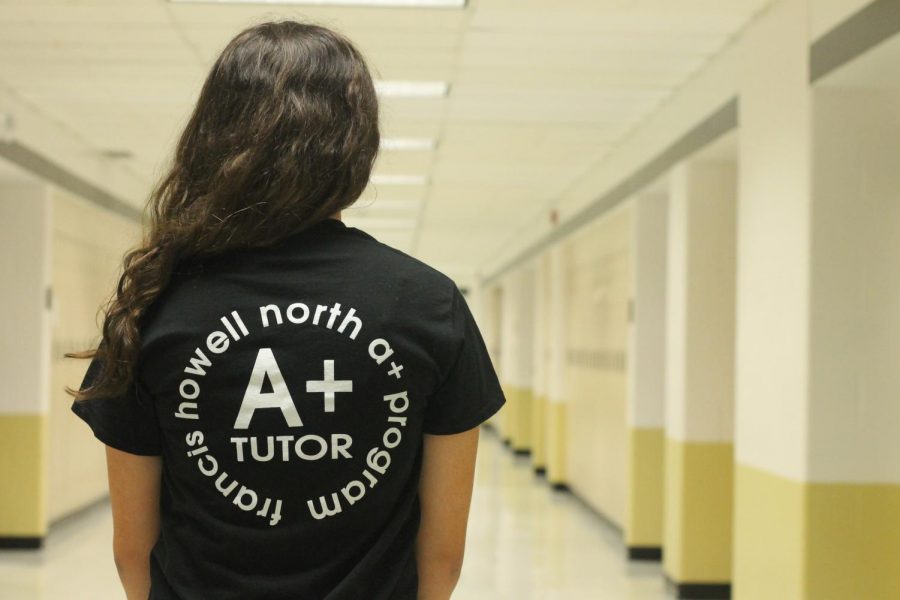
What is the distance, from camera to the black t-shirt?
4.23ft

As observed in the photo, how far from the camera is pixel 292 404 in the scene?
128cm

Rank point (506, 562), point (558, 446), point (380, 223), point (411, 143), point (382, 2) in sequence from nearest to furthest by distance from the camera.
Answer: point (382, 2) < point (506, 562) < point (411, 143) < point (558, 446) < point (380, 223)

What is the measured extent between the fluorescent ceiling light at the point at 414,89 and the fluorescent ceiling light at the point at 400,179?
3152 mm

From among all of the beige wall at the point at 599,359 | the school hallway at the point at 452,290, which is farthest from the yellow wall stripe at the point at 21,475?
the beige wall at the point at 599,359

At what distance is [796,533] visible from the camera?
4879mm

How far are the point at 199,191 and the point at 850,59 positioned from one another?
12.1ft

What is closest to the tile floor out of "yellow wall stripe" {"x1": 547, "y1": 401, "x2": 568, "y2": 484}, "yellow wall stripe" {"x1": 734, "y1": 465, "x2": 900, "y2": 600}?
"yellow wall stripe" {"x1": 547, "y1": 401, "x2": 568, "y2": 484}

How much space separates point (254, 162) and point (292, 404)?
1.00 ft

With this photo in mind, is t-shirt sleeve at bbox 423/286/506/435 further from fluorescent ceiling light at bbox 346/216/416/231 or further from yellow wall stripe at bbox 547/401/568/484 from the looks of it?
fluorescent ceiling light at bbox 346/216/416/231

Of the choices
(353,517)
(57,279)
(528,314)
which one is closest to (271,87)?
(353,517)

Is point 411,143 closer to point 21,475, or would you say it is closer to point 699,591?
point 21,475

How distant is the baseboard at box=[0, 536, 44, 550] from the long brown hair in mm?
7624

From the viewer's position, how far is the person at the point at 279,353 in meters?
1.29

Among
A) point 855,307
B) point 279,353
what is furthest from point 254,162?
point 855,307
